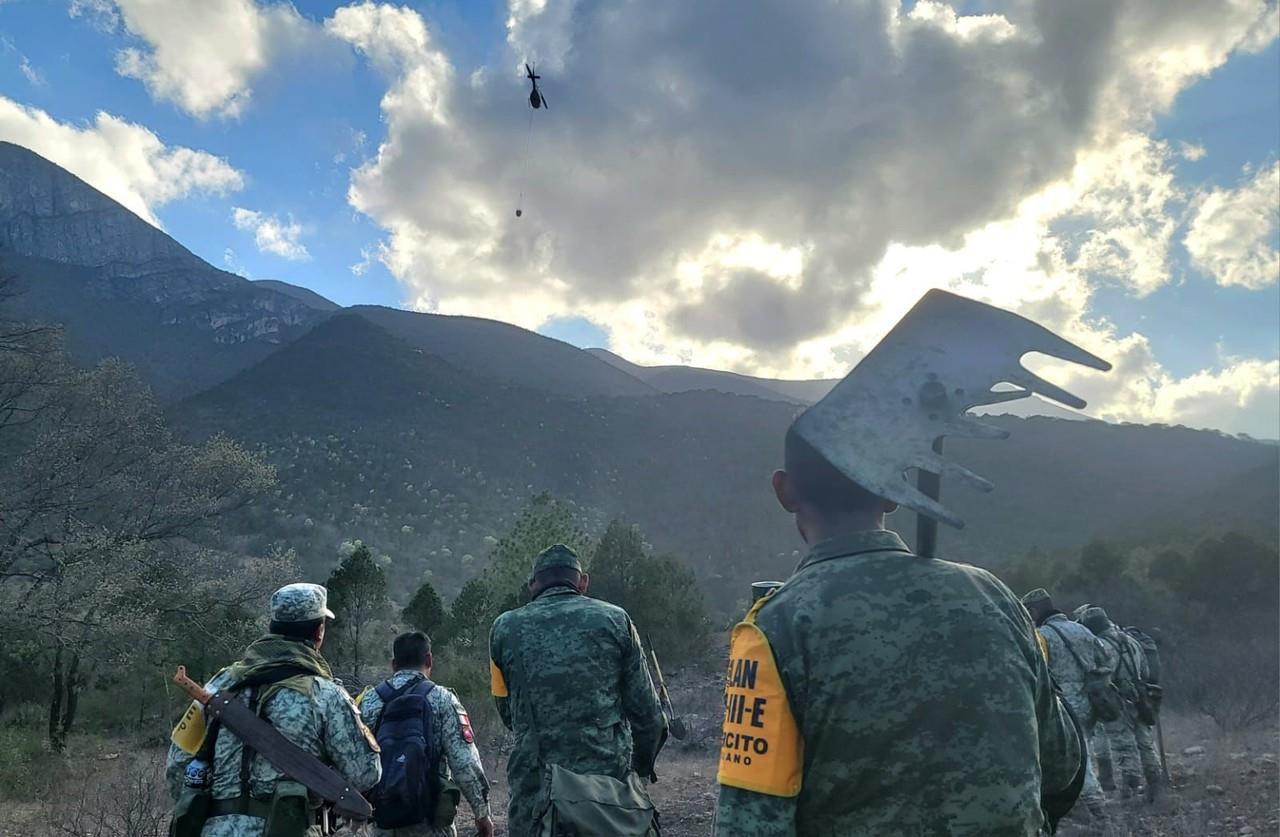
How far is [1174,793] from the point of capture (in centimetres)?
888

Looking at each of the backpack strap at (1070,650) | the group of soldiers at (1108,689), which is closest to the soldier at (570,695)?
the group of soldiers at (1108,689)

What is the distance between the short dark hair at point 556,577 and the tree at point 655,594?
76.0 feet

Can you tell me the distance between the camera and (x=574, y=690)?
3.95 m

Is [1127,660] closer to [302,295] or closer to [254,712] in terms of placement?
[254,712]

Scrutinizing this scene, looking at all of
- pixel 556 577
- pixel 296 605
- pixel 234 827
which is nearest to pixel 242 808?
pixel 234 827

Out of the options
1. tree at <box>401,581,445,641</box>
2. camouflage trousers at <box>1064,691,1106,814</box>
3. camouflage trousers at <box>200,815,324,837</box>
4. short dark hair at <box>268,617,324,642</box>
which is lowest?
tree at <box>401,581,445,641</box>

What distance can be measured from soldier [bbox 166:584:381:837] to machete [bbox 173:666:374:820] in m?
0.04

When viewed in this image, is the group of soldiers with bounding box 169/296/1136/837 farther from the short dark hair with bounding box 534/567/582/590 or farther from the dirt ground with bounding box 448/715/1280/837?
the dirt ground with bounding box 448/715/1280/837

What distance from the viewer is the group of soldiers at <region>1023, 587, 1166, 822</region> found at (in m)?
8.15

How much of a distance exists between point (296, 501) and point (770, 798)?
49671mm

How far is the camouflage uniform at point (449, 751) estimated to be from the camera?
4547mm

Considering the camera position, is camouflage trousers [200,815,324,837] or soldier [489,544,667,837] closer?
camouflage trousers [200,815,324,837]

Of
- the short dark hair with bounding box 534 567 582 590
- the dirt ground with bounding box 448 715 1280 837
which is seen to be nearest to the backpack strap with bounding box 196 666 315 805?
the short dark hair with bounding box 534 567 582 590

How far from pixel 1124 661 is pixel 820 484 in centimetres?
886
